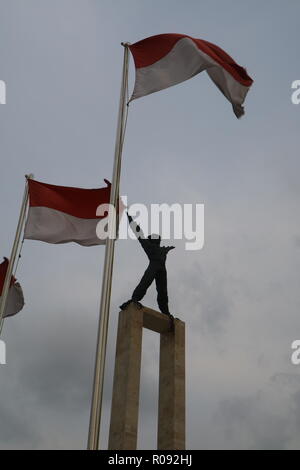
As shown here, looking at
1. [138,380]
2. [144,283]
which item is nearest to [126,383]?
[138,380]

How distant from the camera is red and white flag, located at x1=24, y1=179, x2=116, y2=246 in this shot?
614 inches

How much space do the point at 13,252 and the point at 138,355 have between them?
6688 mm

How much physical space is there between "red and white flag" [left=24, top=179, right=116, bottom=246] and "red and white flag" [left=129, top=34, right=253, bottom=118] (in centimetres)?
355

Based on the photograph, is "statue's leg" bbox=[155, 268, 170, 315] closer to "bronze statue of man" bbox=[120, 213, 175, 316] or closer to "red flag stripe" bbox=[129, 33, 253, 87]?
"bronze statue of man" bbox=[120, 213, 175, 316]

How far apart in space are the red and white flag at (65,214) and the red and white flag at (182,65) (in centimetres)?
Result: 355

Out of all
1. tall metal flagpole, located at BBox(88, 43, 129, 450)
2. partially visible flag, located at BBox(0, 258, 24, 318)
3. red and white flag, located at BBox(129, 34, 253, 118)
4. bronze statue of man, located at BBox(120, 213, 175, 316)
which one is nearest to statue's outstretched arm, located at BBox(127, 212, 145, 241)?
bronze statue of man, located at BBox(120, 213, 175, 316)

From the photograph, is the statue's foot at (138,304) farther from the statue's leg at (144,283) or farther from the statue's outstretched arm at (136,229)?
the statue's outstretched arm at (136,229)

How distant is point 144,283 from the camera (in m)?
14.0

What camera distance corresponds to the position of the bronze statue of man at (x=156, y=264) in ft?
47.0

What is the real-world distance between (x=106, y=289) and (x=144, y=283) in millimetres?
2617

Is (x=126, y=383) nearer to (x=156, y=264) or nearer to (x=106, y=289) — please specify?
(x=106, y=289)

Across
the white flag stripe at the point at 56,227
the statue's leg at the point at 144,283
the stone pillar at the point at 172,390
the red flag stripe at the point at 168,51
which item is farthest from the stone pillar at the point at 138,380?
the red flag stripe at the point at 168,51

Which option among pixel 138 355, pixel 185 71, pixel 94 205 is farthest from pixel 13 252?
pixel 185 71
